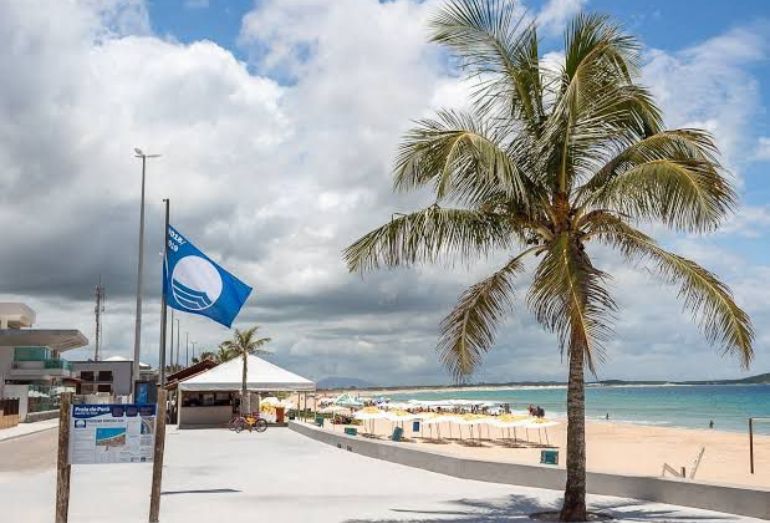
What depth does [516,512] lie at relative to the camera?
40.4 ft

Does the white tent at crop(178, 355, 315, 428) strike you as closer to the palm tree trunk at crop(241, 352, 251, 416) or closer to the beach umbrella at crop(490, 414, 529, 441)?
the palm tree trunk at crop(241, 352, 251, 416)

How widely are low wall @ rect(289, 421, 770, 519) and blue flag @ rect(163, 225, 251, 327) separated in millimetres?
5606

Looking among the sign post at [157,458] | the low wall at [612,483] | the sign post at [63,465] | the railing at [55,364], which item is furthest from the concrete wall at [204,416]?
the sign post at [63,465]

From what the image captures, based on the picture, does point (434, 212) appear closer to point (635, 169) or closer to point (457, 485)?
point (635, 169)

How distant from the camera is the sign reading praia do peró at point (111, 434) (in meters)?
11.2

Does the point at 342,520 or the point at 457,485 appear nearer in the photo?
the point at 342,520

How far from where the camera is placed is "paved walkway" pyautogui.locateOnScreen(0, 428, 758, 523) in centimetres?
1206

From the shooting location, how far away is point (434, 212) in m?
11.6

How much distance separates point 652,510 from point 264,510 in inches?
230

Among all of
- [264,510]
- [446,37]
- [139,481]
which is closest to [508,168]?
[446,37]

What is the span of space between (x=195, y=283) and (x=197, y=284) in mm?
49

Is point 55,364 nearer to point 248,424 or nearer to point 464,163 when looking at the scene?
point 248,424

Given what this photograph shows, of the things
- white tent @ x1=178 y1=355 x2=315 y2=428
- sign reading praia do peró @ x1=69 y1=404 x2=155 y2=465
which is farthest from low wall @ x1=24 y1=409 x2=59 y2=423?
sign reading praia do peró @ x1=69 y1=404 x2=155 y2=465

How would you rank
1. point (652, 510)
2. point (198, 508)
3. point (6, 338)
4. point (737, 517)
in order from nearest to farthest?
point (737, 517) < point (652, 510) < point (198, 508) < point (6, 338)
